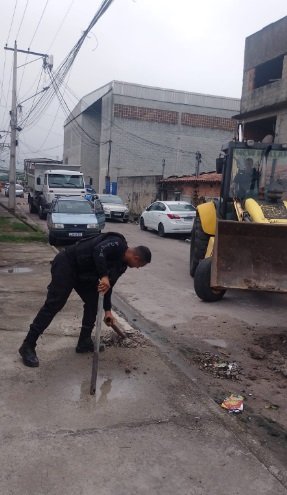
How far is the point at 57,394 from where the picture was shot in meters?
4.30

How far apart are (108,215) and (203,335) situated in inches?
778

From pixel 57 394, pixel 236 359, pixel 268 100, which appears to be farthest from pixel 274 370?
pixel 268 100

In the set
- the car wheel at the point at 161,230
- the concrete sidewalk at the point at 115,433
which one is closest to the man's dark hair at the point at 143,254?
the concrete sidewalk at the point at 115,433

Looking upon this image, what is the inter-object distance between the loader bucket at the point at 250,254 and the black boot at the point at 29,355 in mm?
3059

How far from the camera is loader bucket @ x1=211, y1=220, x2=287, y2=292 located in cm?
705

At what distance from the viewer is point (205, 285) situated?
26.3 feet

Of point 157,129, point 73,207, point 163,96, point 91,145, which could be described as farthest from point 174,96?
point 73,207

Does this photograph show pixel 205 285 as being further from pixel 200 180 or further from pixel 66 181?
pixel 66 181

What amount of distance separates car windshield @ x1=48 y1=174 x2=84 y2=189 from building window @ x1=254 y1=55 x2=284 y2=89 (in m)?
10.6

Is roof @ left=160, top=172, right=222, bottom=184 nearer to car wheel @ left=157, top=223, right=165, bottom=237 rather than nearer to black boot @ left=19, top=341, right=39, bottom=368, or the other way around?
car wheel @ left=157, top=223, right=165, bottom=237

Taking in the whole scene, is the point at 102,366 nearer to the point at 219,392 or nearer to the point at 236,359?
the point at 219,392

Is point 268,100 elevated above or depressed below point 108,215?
above

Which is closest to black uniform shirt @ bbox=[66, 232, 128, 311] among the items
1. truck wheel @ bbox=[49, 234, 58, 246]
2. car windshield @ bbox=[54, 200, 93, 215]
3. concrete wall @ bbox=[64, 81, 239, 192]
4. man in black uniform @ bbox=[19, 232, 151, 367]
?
man in black uniform @ bbox=[19, 232, 151, 367]

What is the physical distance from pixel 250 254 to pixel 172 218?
12.1 meters
